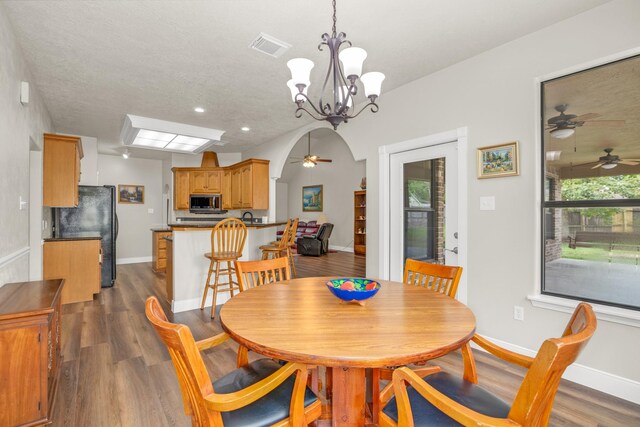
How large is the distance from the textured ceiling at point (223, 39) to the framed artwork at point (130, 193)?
3.72 m

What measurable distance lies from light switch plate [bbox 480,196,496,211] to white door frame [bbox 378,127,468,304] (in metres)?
0.15

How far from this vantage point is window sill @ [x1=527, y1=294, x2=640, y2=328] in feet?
6.73

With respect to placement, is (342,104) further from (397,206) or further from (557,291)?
(557,291)

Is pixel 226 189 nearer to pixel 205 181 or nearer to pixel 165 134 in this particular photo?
pixel 205 181

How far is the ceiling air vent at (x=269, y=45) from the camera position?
252 centimetres

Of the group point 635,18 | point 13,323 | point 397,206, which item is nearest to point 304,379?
point 13,323

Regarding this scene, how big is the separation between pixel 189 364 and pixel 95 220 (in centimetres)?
511

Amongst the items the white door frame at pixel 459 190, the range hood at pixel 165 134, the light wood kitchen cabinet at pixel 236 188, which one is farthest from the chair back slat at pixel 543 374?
the light wood kitchen cabinet at pixel 236 188

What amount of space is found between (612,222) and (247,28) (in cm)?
300

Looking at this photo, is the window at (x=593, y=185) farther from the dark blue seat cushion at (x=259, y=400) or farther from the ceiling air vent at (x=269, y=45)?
the dark blue seat cushion at (x=259, y=400)

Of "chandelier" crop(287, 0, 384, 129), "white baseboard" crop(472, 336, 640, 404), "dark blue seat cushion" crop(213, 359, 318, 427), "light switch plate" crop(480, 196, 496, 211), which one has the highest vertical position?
"chandelier" crop(287, 0, 384, 129)

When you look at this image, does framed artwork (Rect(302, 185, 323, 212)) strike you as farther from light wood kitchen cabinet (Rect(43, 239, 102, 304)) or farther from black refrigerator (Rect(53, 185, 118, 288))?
light wood kitchen cabinet (Rect(43, 239, 102, 304))

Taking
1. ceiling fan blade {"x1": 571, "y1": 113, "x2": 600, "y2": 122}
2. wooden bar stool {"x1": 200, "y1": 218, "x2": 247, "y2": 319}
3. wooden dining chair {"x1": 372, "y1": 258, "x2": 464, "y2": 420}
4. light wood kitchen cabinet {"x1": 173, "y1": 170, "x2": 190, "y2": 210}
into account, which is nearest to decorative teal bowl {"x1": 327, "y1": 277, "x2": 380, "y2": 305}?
wooden dining chair {"x1": 372, "y1": 258, "x2": 464, "y2": 420}

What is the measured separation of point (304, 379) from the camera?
1.15 m
